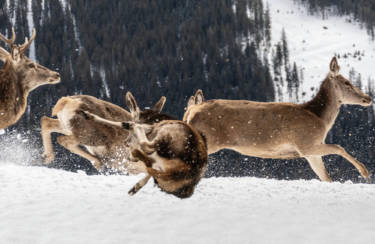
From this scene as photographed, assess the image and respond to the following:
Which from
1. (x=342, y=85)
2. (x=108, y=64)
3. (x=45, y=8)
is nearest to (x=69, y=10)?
(x=45, y=8)

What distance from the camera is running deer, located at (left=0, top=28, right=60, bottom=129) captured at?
8.94 meters

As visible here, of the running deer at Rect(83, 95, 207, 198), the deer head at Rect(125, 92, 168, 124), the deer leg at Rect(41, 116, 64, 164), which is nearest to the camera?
the running deer at Rect(83, 95, 207, 198)

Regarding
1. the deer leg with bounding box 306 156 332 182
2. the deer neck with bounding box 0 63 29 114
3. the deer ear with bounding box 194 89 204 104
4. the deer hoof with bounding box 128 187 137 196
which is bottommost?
the deer leg with bounding box 306 156 332 182

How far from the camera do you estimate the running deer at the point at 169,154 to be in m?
5.83

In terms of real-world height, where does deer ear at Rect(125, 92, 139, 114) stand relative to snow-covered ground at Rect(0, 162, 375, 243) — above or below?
above

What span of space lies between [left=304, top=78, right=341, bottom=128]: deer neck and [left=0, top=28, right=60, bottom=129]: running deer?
4.87 m

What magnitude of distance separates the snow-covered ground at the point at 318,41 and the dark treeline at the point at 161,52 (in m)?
4.61

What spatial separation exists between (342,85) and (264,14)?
15298 centimetres

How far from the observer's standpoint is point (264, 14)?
158m

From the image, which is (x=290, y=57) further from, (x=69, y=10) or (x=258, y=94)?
(x=69, y=10)

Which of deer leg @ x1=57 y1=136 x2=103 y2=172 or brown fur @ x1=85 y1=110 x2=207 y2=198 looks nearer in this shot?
brown fur @ x1=85 y1=110 x2=207 y2=198

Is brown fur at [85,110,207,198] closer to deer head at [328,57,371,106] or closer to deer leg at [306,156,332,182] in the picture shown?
deer leg at [306,156,332,182]

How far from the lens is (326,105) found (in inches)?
389

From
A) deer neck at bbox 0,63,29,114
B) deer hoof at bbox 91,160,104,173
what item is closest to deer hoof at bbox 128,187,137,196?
deer hoof at bbox 91,160,104,173
